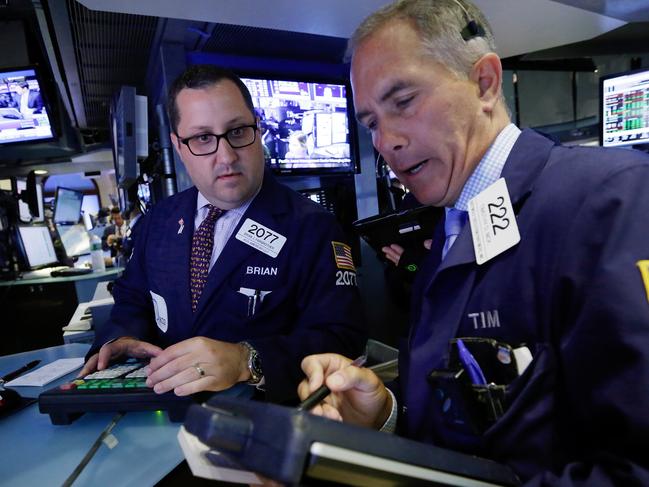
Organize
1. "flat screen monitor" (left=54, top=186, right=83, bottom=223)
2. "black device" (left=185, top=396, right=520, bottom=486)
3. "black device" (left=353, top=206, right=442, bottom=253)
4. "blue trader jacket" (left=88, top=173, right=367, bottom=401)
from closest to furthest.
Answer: "black device" (left=185, top=396, right=520, bottom=486) < "blue trader jacket" (left=88, top=173, right=367, bottom=401) < "black device" (left=353, top=206, right=442, bottom=253) < "flat screen monitor" (left=54, top=186, right=83, bottom=223)

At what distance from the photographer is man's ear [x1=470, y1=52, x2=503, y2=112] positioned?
2.65 feet

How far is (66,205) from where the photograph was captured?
4984mm

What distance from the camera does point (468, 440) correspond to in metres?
0.66

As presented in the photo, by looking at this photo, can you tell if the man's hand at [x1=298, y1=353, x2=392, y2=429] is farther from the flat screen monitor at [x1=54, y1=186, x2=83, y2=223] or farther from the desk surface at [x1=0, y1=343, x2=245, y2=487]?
the flat screen monitor at [x1=54, y1=186, x2=83, y2=223]

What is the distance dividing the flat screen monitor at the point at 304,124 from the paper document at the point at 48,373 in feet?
4.89

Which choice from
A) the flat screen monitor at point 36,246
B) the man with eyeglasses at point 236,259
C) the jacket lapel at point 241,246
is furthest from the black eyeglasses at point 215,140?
the flat screen monitor at point 36,246

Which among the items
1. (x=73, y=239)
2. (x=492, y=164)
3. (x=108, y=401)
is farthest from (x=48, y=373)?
(x=73, y=239)

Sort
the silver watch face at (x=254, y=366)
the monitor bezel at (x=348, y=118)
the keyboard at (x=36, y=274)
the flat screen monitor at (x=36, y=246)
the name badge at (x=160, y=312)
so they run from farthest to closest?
the flat screen monitor at (x=36, y=246) → the keyboard at (x=36, y=274) → the monitor bezel at (x=348, y=118) → the name badge at (x=160, y=312) → the silver watch face at (x=254, y=366)

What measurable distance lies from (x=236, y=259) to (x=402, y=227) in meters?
0.79

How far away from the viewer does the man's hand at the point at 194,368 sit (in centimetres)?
85

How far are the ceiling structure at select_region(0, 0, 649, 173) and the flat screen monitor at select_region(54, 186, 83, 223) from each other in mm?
1756

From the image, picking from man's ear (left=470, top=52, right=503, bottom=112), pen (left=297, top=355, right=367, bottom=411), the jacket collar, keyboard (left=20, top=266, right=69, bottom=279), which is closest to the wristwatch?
pen (left=297, top=355, right=367, bottom=411)

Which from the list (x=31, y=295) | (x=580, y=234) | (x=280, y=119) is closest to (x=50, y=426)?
(x=580, y=234)

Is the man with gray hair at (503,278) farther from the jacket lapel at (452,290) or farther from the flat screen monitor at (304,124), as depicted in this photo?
the flat screen monitor at (304,124)
